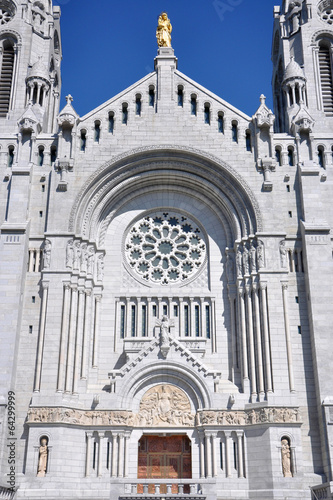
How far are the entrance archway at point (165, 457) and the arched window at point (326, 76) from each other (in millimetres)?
18552

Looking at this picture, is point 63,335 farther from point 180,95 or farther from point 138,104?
point 180,95

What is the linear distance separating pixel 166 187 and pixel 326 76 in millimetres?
11246

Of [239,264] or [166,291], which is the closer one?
[239,264]

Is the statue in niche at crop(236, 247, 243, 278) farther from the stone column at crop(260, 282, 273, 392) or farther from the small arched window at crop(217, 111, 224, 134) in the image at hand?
the small arched window at crop(217, 111, 224, 134)

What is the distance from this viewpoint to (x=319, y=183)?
2828cm

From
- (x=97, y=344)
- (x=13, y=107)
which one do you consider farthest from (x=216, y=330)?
(x=13, y=107)

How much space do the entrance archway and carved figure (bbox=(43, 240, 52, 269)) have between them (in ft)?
27.8

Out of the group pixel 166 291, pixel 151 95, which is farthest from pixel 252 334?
pixel 151 95

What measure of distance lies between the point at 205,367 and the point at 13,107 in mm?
17028

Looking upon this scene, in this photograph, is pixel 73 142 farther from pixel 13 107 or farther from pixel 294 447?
pixel 294 447

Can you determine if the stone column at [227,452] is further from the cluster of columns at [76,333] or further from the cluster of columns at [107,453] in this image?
the cluster of columns at [76,333]

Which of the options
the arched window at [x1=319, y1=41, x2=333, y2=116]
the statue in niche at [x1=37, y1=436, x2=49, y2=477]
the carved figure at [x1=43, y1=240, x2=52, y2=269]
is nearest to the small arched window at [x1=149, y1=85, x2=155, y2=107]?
the arched window at [x1=319, y1=41, x2=333, y2=116]

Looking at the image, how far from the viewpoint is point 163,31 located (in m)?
33.3

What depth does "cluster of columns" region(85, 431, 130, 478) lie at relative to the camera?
79.4ft
